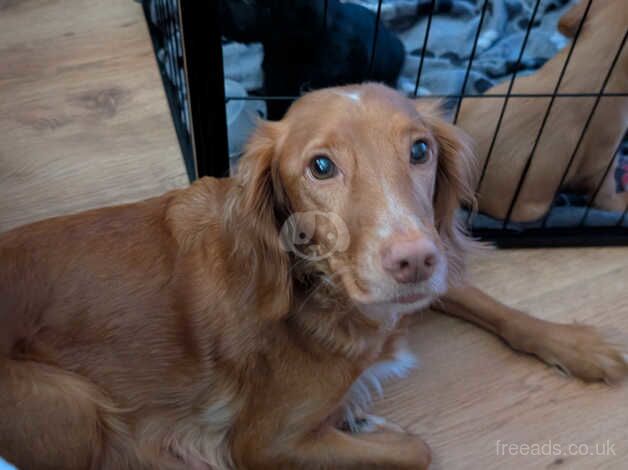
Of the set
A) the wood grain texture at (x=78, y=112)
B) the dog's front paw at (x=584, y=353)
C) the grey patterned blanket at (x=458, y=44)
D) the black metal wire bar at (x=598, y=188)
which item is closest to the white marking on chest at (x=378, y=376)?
the dog's front paw at (x=584, y=353)

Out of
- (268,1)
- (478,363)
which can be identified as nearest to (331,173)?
(478,363)

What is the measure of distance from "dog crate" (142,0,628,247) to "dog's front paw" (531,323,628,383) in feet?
1.16

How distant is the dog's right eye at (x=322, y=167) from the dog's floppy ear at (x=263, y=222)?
0.10 m

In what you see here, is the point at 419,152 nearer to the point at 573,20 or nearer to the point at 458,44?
the point at 573,20

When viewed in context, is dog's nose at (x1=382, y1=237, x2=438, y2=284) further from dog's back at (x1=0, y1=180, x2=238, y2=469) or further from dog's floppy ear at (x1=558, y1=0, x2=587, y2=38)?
dog's floppy ear at (x1=558, y1=0, x2=587, y2=38)

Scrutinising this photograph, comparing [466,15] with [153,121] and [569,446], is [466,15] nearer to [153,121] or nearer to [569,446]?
[153,121]

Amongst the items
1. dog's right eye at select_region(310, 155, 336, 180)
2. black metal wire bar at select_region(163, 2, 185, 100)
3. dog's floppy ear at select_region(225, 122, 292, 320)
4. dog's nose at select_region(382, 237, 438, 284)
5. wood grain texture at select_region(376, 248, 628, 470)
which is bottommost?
wood grain texture at select_region(376, 248, 628, 470)

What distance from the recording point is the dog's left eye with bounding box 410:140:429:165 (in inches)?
43.2

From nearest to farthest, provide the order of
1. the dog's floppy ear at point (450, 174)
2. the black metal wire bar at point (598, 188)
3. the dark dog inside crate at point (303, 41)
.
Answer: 1. the dog's floppy ear at point (450, 174)
2. the black metal wire bar at point (598, 188)
3. the dark dog inside crate at point (303, 41)

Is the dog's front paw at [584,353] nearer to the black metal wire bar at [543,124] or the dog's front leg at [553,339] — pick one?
the dog's front leg at [553,339]

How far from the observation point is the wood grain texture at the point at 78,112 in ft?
6.55

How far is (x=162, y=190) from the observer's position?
201 centimetres

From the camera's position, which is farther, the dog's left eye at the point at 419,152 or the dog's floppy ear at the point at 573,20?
the dog's floppy ear at the point at 573,20

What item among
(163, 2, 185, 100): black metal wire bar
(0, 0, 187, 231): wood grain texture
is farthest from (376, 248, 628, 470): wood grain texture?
(163, 2, 185, 100): black metal wire bar
